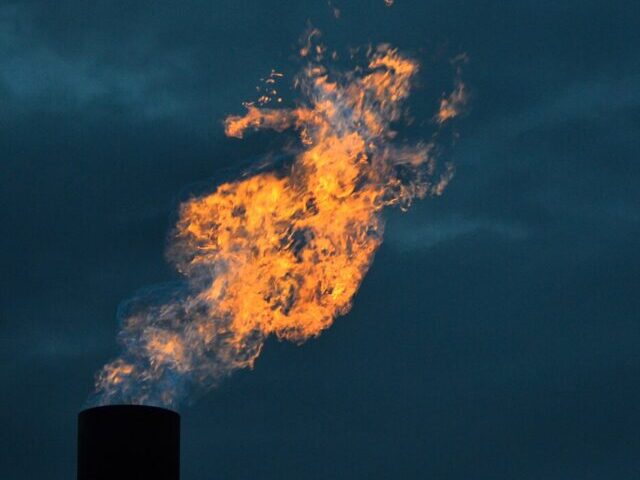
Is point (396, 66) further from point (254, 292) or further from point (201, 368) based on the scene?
point (201, 368)

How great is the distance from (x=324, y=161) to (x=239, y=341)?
3.51 m

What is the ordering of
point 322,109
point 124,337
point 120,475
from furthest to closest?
point 322,109 < point 124,337 < point 120,475

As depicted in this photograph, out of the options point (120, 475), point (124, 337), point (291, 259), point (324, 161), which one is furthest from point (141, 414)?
point (324, 161)

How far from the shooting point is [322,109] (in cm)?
2134

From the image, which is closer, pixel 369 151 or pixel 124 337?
pixel 124 337

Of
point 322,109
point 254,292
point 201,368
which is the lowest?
point 201,368

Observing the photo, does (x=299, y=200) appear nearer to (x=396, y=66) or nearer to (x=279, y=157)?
(x=279, y=157)

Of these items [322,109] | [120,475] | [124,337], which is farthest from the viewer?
[322,109]

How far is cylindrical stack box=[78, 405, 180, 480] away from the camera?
53.1 feet

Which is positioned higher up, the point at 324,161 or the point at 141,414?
the point at 324,161

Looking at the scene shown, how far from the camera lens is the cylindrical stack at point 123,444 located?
16188 mm

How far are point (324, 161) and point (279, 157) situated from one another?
80 centimetres

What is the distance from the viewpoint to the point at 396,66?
70.8 ft

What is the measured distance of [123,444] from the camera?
16.2 metres
